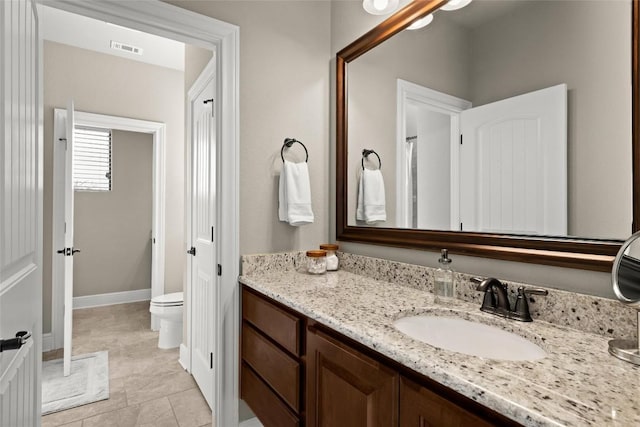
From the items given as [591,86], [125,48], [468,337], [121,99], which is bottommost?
[468,337]

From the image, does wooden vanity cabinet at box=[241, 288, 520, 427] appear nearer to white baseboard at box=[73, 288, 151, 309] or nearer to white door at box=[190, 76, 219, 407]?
white door at box=[190, 76, 219, 407]

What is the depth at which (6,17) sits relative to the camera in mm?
815

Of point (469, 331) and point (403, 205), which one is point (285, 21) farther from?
point (469, 331)

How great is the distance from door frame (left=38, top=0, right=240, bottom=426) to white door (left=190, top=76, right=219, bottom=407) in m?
0.28

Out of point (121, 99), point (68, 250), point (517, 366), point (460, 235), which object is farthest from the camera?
point (121, 99)

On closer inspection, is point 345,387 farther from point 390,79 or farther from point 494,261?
point 390,79

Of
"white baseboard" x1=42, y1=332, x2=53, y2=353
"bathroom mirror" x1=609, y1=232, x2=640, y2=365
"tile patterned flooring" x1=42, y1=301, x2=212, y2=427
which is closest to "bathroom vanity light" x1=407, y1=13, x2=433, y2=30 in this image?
"bathroom mirror" x1=609, y1=232, x2=640, y2=365

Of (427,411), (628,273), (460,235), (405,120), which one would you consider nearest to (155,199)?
(405,120)

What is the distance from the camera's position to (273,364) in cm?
143

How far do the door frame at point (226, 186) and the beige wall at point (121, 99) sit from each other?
2.26 meters

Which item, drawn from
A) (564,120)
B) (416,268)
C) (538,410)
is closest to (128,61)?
(416,268)

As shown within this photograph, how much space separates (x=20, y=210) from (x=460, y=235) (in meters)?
1.50

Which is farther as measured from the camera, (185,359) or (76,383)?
(185,359)

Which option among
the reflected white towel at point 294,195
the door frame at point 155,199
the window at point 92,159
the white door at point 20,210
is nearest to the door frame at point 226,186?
the reflected white towel at point 294,195
